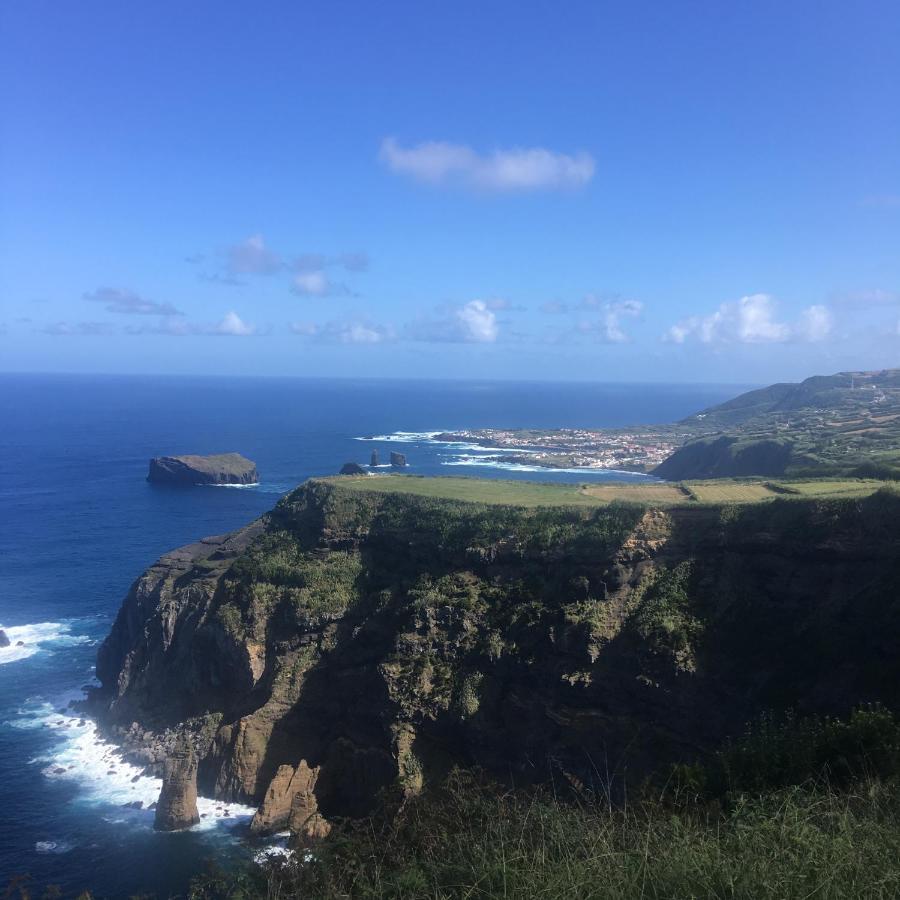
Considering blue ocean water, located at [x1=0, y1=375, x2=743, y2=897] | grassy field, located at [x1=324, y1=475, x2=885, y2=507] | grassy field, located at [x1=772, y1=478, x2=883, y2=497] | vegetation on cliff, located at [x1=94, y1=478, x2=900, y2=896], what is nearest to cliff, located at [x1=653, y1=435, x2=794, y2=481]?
blue ocean water, located at [x1=0, y1=375, x2=743, y2=897]

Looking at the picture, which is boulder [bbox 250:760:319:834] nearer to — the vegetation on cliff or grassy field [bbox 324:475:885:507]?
the vegetation on cliff

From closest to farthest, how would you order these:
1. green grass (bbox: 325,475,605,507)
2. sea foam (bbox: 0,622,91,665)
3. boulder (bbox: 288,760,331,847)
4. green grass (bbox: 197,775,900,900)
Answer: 1. green grass (bbox: 197,775,900,900)
2. boulder (bbox: 288,760,331,847)
3. green grass (bbox: 325,475,605,507)
4. sea foam (bbox: 0,622,91,665)

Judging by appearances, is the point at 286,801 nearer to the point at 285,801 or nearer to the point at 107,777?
the point at 285,801

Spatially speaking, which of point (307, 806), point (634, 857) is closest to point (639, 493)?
point (307, 806)

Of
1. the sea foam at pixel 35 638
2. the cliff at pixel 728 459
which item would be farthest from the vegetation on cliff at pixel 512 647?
the cliff at pixel 728 459

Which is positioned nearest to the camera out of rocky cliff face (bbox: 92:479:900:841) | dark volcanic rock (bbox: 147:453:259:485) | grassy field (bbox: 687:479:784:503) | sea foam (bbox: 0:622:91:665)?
rocky cliff face (bbox: 92:479:900:841)

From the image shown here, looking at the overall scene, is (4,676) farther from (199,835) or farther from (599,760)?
(599,760)

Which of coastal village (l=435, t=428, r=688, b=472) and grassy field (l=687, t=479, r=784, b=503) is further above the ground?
grassy field (l=687, t=479, r=784, b=503)
